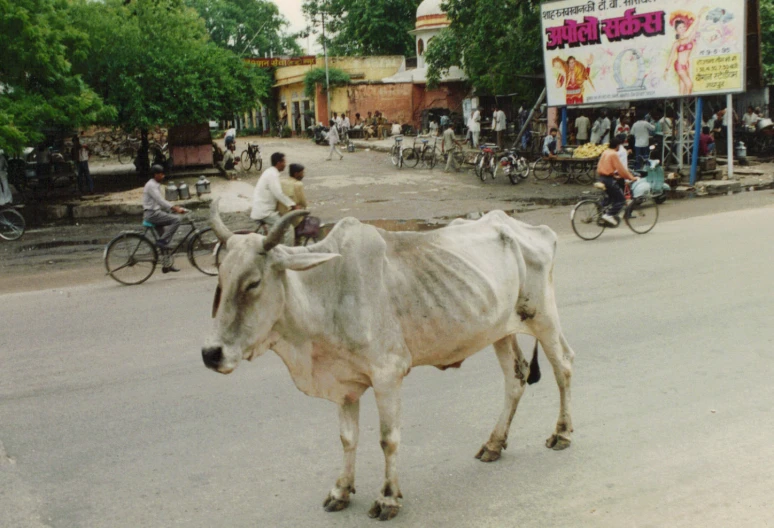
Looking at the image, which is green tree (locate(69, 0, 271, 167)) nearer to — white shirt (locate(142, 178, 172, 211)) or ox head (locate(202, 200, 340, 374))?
white shirt (locate(142, 178, 172, 211))

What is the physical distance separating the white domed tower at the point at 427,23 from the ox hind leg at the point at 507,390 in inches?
1645

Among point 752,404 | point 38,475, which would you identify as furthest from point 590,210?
point 38,475

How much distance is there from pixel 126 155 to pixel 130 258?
30079 millimetres

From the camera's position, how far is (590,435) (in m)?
5.00

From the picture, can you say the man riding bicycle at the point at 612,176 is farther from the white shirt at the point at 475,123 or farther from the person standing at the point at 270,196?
the white shirt at the point at 475,123

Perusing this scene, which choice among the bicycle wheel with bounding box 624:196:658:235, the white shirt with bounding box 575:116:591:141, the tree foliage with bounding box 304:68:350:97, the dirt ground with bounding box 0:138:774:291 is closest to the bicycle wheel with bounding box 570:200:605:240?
the bicycle wheel with bounding box 624:196:658:235

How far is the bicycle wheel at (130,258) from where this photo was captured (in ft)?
35.4

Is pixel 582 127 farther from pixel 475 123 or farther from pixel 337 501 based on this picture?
pixel 337 501

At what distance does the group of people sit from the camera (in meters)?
11.1

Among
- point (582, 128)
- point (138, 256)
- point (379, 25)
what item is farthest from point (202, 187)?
point (379, 25)

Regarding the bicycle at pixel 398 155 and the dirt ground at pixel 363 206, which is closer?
the dirt ground at pixel 363 206

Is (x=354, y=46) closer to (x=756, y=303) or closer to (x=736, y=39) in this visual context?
(x=736, y=39)

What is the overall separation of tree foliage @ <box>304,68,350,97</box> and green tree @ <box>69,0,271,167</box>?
58.7 feet

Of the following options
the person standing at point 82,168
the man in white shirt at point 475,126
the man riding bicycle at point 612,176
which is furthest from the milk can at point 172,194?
the man in white shirt at point 475,126
